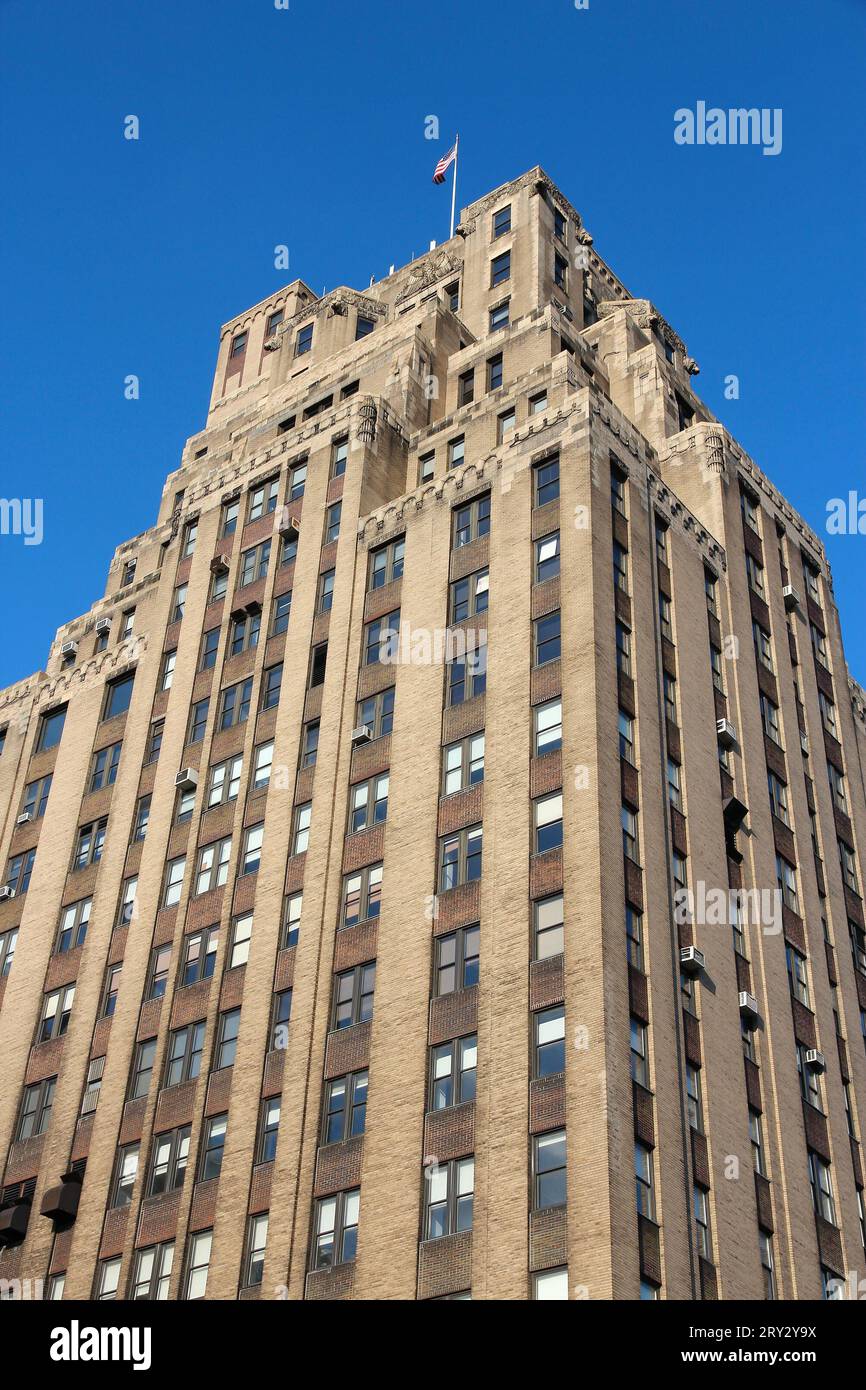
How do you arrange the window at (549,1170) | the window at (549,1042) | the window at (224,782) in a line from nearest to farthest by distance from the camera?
the window at (549,1170)
the window at (549,1042)
the window at (224,782)

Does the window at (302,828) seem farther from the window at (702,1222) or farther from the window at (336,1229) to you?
the window at (702,1222)

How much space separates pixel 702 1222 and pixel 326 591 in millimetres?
26165

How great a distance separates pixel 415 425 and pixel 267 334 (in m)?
19.6

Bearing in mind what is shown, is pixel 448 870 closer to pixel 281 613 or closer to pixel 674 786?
pixel 674 786

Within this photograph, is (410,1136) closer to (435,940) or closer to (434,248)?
(435,940)

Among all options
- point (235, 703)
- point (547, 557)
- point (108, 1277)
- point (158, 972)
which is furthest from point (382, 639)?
point (108, 1277)

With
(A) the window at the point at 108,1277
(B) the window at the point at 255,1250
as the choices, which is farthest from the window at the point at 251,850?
(A) the window at the point at 108,1277

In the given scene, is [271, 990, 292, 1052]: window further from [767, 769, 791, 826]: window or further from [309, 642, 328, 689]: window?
[767, 769, 791, 826]: window

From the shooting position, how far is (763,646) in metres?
61.2

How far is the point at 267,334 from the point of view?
82.4 meters

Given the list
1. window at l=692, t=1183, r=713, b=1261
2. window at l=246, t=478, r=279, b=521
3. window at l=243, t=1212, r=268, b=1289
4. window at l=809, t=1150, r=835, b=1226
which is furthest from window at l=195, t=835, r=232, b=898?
window at l=809, t=1150, r=835, b=1226

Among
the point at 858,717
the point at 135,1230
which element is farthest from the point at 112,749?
the point at 858,717

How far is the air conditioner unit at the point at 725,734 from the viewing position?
54.1 metres

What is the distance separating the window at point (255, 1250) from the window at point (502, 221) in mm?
48342
